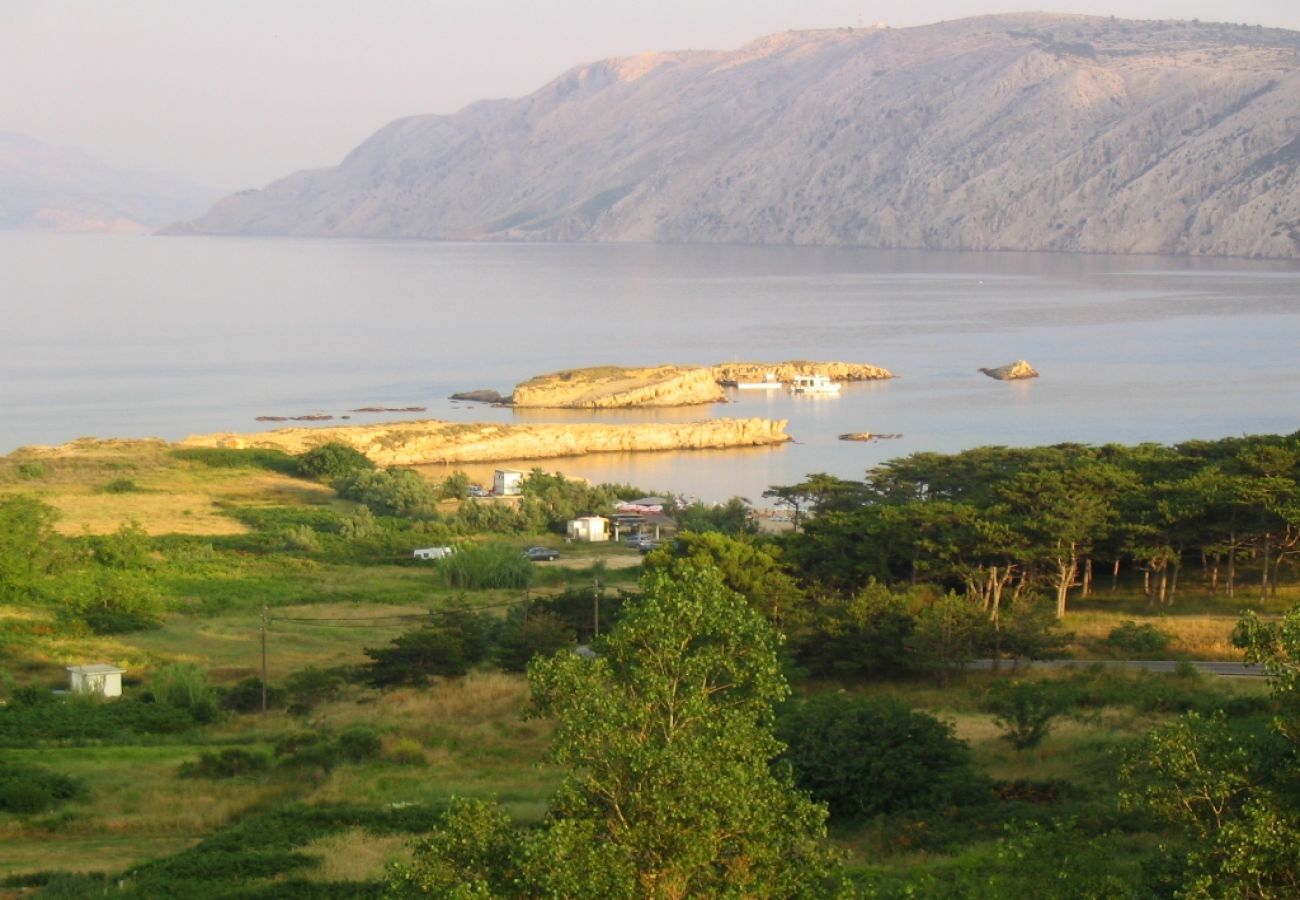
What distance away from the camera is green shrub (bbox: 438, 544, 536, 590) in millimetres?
25062

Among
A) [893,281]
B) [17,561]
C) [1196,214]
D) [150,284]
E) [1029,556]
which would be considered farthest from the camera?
[1196,214]

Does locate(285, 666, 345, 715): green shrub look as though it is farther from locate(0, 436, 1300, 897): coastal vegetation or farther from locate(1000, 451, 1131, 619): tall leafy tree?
locate(1000, 451, 1131, 619): tall leafy tree

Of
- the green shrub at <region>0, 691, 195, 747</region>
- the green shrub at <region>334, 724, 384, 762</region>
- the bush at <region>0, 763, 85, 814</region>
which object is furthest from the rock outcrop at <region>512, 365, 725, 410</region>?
the bush at <region>0, 763, 85, 814</region>

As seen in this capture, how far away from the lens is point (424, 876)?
6.39 m

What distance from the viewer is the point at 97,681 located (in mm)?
17219

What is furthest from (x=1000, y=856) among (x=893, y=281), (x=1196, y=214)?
(x=1196, y=214)

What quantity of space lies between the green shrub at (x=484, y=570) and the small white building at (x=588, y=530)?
5211 mm

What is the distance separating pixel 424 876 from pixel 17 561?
61.3ft

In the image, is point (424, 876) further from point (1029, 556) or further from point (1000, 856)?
point (1029, 556)

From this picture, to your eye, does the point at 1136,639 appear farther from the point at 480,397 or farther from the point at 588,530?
the point at 480,397

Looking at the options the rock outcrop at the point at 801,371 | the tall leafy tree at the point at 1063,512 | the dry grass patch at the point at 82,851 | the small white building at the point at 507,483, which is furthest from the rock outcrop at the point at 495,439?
the dry grass patch at the point at 82,851

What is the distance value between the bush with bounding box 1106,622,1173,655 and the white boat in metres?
39.8

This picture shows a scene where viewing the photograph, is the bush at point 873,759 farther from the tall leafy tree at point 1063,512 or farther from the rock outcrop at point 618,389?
the rock outcrop at point 618,389

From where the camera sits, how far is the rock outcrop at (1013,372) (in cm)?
6059
